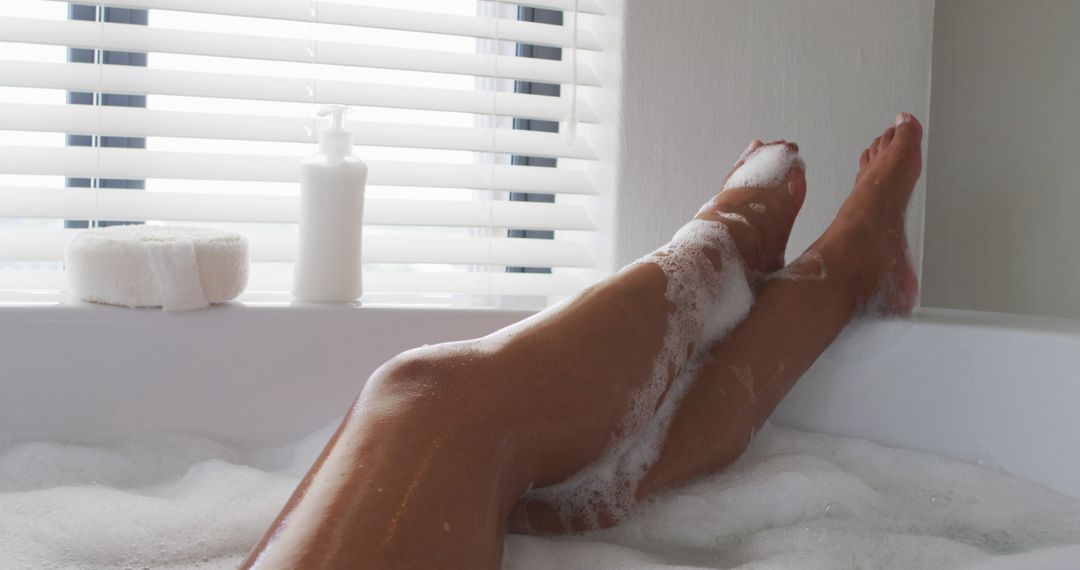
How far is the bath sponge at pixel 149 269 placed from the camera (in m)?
0.93

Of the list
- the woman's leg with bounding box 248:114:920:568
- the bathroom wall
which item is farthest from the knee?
the bathroom wall

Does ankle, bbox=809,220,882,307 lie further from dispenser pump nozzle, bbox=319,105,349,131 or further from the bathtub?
dispenser pump nozzle, bbox=319,105,349,131

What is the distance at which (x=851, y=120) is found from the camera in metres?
1.40

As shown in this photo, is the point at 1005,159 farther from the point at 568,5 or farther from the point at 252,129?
the point at 252,129

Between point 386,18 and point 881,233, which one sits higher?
point 386,18

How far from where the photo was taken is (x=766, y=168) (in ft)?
3.65

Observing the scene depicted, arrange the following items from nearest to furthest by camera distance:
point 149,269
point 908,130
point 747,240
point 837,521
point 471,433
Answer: point 471,433 → point 837,521 → point 149,269 → point 747,240 → point 908,130

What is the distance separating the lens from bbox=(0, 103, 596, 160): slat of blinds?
1.17 metres

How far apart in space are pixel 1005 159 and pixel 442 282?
2.83ft

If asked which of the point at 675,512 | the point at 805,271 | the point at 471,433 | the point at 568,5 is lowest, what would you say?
the point at 675,512

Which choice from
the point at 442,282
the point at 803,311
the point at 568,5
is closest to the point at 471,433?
the point at 803,311

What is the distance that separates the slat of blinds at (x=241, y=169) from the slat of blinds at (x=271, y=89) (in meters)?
0.08

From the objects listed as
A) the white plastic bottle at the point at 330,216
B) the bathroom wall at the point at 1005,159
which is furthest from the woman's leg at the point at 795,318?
the white plastic bottle at the point at 330,216

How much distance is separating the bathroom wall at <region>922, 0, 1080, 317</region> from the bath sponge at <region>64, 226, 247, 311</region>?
3.60ft
